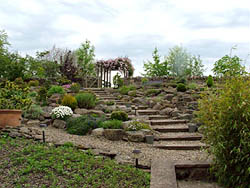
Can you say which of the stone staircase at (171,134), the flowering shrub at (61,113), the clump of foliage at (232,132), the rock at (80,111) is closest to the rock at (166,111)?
the stone staircase at (171,134)

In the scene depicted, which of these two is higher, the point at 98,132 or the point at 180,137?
the point at 98,132

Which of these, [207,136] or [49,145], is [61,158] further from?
[207,136]

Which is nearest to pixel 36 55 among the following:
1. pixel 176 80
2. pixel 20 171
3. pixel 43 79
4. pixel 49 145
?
pixel 43 79

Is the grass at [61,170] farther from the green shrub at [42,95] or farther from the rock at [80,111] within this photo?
the green shrub at [42,95]

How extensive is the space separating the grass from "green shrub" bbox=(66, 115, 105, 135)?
1.87 m

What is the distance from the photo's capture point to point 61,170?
384 centimetres

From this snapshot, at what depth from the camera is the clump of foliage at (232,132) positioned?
3.00 m

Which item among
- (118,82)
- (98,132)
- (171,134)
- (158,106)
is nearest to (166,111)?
(158,106)

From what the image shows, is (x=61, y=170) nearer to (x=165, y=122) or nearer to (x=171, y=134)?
(x=171, y=134)

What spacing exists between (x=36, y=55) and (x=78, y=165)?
1578cm

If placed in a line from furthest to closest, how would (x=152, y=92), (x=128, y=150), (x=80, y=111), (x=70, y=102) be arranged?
(x=152, y=92) < (x=70, y=102) < (x=80, y=111) < (x=128, y=150)

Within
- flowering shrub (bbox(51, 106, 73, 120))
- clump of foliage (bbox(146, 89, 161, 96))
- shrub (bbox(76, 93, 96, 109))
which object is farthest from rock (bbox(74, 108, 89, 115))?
clump of foliage (bbox(146, 89, 161, 96))

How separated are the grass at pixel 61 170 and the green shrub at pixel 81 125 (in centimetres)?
187

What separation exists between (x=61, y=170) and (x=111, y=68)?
14.5 meters
